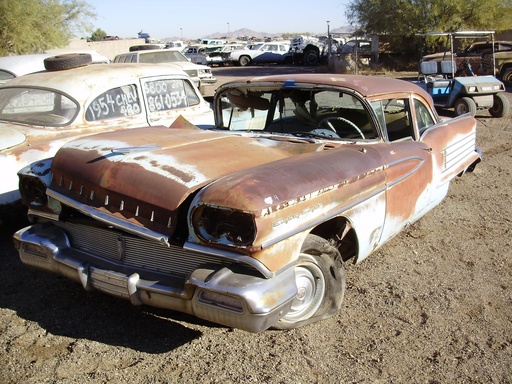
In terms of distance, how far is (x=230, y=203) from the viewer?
8.29 ft

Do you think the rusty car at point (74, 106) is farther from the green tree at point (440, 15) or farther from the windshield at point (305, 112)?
the green tree at point (440, 15)

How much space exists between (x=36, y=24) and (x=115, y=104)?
1883 centimetres

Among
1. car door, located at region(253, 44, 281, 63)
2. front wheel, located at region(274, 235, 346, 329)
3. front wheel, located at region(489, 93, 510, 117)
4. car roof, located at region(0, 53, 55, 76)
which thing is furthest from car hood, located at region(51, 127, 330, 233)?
car door, located at region(253, 44, 281, 63)

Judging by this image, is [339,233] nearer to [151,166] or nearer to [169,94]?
[151,166]

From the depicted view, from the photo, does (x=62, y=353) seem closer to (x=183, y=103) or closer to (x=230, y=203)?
(x=230, y=203)

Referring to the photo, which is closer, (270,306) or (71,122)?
(270,306)

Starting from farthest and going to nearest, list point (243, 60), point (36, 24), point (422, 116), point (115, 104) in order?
point (243, 60) → point (36, 24) → point (115, 104) → point (422, 116)

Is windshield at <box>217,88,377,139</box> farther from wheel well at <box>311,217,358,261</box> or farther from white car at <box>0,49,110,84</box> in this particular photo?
white car at <box>0,49,110,84</box>

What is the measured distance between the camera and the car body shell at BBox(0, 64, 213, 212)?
4473mm

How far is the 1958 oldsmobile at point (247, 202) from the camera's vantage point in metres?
2.58

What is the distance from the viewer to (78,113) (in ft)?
17.3

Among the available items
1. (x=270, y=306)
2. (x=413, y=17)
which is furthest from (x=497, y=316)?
(x=413, y=17)

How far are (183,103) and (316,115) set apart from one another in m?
2.63

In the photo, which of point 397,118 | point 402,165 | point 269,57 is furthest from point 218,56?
point 402,165
